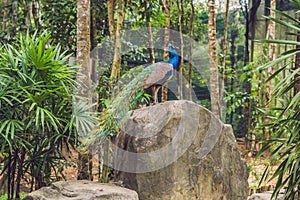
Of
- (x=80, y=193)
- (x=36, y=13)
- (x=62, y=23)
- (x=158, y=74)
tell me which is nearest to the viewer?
(x=80, y=193)

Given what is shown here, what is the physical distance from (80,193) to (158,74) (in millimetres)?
1664

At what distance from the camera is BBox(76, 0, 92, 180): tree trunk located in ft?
14.1

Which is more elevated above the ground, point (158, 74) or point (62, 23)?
point (62, 23)

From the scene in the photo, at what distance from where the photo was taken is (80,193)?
3521 millimetres

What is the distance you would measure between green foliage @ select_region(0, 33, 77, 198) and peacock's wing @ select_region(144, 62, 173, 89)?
0.79 m

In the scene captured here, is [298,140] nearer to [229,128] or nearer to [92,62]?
[229,128]

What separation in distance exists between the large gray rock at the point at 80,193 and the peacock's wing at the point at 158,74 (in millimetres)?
1197

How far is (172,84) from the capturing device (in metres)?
9.41

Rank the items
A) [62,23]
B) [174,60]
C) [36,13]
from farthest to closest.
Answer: [36,13]
[62,23]
[174,60]

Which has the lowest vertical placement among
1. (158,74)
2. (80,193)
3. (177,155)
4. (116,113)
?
(80,193)

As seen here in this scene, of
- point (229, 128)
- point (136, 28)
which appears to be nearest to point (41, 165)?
point (229, 128)

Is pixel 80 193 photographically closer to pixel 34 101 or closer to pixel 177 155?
pixel 34 101

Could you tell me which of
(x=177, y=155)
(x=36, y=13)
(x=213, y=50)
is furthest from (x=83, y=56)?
(x=36, y=13)

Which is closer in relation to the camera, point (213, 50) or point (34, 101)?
point (34, 101)
